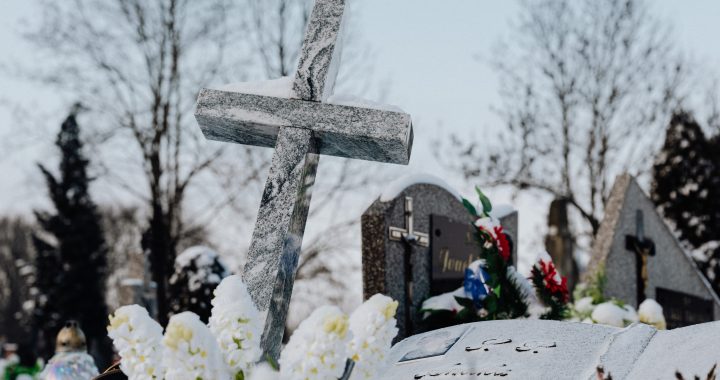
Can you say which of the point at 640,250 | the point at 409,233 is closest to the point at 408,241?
the point at 409,233

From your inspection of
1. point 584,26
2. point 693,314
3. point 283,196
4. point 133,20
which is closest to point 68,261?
point 133,20

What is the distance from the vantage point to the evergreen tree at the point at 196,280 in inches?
274

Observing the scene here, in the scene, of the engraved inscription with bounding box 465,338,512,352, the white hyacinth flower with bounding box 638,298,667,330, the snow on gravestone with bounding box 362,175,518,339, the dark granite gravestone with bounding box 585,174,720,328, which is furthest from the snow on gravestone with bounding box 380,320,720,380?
the dark granite gravestone with bounding box 585,174,720,328

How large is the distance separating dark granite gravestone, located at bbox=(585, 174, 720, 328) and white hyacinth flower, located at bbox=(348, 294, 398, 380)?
5719mm

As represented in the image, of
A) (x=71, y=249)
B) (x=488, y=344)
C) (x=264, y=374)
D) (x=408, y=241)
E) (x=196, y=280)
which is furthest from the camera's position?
(x=71, y=249)

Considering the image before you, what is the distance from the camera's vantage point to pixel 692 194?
509 inches

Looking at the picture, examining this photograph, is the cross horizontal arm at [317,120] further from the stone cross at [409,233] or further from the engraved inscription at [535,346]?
→ the stone cross at [409,233]

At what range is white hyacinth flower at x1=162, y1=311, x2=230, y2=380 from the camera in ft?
5.51

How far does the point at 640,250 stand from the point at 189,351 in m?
6.65

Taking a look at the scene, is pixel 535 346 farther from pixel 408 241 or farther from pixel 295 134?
pixel 408 241

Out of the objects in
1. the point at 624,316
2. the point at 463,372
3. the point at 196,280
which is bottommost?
the point at 463,372

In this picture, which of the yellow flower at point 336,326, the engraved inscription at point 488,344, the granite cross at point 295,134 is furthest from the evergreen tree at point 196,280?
the yellow flower at point 336,326

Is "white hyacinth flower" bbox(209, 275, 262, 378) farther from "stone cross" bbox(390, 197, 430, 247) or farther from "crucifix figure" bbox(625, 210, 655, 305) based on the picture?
"crucifix figure" bbox(625, 210, 655, 305)

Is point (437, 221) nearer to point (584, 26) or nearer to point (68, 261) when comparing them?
point (584, 26)
